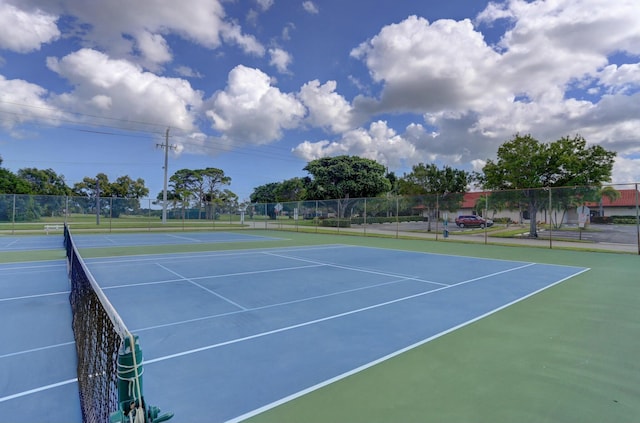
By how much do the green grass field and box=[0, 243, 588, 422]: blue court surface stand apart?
0.25 metres

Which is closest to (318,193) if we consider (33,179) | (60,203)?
(60,203)

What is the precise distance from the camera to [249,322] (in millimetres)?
4770

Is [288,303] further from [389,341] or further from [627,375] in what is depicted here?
[627,375]

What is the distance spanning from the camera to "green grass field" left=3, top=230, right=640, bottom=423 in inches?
104

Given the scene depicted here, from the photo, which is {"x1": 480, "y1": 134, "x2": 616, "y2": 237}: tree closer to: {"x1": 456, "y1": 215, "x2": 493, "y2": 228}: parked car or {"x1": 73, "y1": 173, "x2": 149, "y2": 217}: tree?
{"x1": 456, "y1": 215, "x2": 493, "y2": 228}: parked car

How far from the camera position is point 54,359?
3.70 m

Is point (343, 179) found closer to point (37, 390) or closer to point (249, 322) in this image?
point (249, 322)

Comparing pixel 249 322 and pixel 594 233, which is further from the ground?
pixel 594 233

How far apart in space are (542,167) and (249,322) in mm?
21145

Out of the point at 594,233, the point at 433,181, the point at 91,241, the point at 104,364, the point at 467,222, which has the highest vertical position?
the point at 433,181

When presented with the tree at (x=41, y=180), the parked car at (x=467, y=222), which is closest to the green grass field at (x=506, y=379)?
the parked car at (x=467, y=222)

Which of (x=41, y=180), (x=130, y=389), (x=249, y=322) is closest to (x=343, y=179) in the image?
(x=249, y=322)

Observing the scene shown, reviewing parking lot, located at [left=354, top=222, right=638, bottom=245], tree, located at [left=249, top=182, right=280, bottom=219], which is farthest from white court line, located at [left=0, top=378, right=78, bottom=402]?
tree, located at [left=249, top=182, right=280, bottom=219]

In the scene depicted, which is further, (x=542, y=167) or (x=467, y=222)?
(x=467, y=222)
